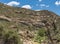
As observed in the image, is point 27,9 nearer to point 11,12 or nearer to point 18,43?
point 11,12

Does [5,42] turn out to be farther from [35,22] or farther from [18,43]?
[35,22]

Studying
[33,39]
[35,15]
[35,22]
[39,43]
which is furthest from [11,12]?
[39,43]

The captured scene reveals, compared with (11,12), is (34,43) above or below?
below

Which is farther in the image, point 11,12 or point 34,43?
point 11,12

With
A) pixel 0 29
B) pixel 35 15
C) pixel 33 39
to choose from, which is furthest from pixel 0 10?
pixel 0 29

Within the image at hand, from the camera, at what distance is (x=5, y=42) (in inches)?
974

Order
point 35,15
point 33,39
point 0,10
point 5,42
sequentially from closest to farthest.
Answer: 1. point 5,42
2. point 33,39
3. point 0,10
4. point 35,15

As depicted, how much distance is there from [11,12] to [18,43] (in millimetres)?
37510

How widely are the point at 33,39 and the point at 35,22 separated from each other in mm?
28955

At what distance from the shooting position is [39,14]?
7400 centimetres

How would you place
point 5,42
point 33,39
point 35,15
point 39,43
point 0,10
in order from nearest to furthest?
point 5,42
point 39,43
point 33,39
point 0,10
point 35,15

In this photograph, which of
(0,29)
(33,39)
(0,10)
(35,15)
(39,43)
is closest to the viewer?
(0,29)

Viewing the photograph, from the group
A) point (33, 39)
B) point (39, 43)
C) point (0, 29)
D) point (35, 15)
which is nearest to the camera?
point (0, 29)

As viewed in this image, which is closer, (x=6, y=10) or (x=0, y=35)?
(x=0, y=35)
